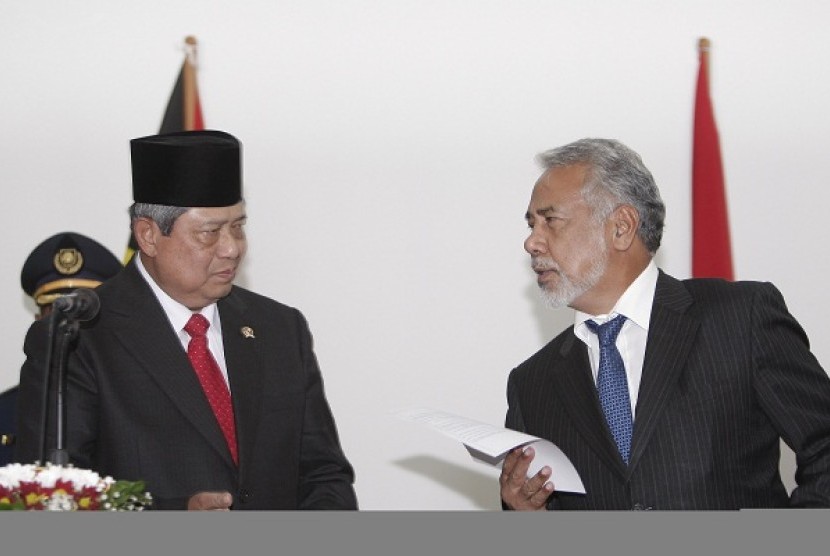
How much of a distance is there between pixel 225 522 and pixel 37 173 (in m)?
3.70

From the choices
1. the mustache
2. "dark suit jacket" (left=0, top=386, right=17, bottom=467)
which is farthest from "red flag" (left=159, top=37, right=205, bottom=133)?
the mustache

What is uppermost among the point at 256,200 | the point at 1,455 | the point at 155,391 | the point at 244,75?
the point at 244,75

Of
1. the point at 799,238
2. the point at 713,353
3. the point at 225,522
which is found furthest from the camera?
the point at 799,238

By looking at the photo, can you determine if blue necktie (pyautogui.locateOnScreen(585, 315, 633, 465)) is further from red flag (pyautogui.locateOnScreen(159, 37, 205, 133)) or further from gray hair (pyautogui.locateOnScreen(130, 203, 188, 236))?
red flag (pyautogui.locateOnScreen(159, 37, 205, 133))

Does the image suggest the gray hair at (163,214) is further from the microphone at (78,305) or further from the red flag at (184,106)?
the red flag at (184,106)

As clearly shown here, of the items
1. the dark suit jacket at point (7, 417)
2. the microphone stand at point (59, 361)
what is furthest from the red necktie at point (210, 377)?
the dark suit jacket at point (7, 417)

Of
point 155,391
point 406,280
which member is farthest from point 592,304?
point 406,280

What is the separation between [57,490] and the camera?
2.18 metres

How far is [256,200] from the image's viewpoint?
16.2 ft

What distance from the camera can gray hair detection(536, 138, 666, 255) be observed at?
3.24 meters

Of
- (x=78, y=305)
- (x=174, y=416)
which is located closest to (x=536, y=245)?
(x=174, y=416)

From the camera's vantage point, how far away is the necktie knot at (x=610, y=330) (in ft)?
10.4

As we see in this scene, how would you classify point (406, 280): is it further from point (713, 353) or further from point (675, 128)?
point (713, 353)

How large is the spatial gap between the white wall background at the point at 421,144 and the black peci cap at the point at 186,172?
5.38 feet
